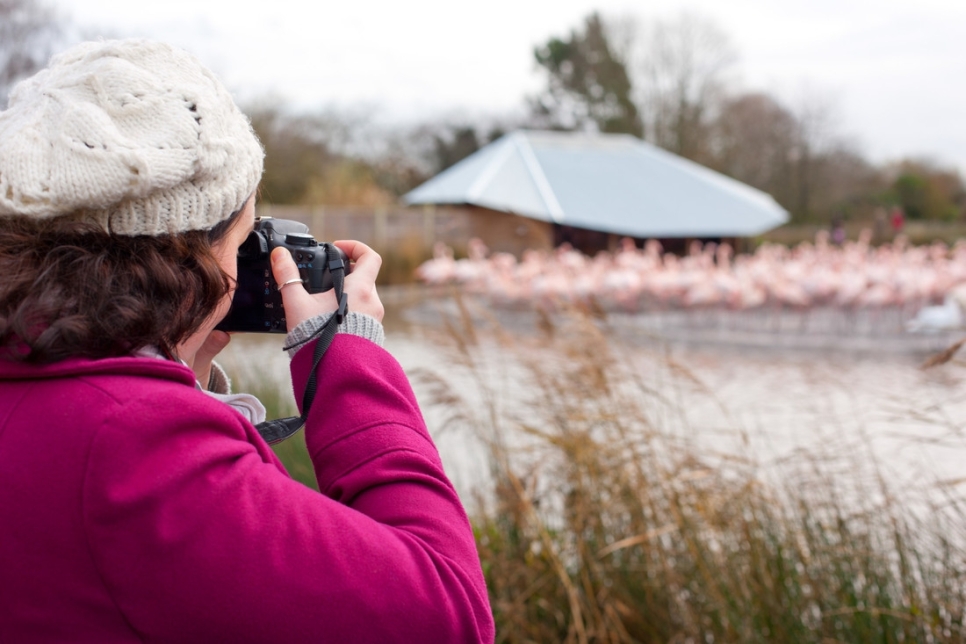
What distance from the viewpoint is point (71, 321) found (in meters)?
0.75

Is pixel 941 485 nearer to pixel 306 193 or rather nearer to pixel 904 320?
pixel 904 320

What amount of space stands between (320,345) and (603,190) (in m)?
20.8

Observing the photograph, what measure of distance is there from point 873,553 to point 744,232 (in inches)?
754

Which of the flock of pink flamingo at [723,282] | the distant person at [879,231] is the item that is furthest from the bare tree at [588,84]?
the flock of pink flamingo at [723,282]

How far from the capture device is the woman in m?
0.70

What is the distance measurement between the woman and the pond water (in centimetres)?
150

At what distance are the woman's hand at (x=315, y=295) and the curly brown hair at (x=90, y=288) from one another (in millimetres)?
128

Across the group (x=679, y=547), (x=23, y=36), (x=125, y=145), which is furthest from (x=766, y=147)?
(x=125, y=145)

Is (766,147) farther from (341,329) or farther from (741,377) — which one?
(341,329)

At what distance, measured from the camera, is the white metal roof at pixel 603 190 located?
20.0 m

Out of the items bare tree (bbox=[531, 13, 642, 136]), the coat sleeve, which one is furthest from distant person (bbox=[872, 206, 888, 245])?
the coat sleeve

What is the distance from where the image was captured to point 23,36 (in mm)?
8125

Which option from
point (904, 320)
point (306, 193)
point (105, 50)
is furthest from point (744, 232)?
point (105, 50)

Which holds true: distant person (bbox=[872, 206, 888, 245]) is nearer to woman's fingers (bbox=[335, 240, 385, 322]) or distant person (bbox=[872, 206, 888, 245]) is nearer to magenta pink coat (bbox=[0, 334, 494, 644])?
woman's fingers (bbox=[335, 240, 385, 322])
